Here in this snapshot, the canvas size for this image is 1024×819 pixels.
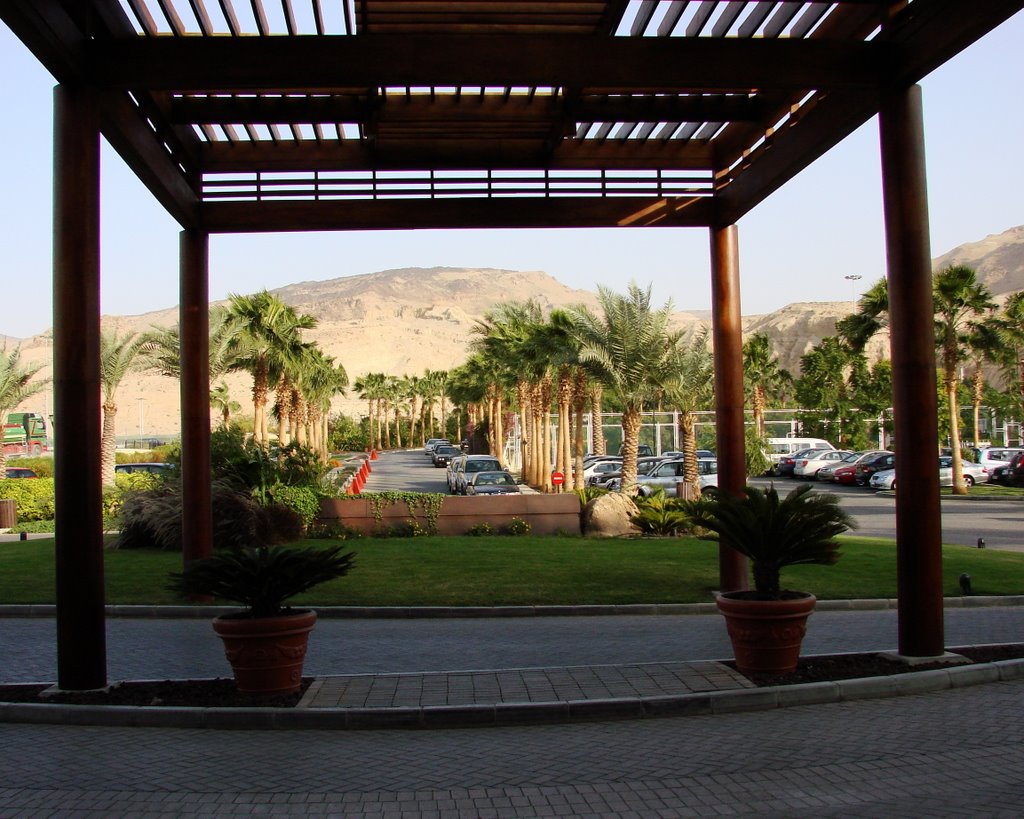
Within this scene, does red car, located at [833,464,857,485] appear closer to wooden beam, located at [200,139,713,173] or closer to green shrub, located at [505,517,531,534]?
green shrub, located at [505,517,531,534]

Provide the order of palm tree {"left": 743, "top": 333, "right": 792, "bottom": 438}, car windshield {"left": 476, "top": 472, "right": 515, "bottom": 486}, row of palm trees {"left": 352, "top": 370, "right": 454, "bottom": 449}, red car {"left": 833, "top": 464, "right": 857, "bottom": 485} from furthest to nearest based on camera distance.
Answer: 1. row of palm trees {"left": 352, "top": 370, "right": 454, "bottom": 449}
2. palm tree {"left": 743, "top": 333, "right": 792, "bottom": 438}
3. red car {"left": 833, "top": 464, "right": 857, "bottom": 485}
4. car windshield {"left": 476, "top": 472, "right": 515, "bottom": 486}

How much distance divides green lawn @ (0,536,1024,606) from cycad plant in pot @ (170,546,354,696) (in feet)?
18.0

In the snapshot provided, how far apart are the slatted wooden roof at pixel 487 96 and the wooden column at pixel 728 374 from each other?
53cm

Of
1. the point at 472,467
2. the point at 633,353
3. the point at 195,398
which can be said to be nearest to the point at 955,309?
the point at 633,353

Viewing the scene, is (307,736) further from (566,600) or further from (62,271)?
(566,600)

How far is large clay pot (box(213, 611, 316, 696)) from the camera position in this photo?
28.2 ft

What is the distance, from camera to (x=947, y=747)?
7.16 metres

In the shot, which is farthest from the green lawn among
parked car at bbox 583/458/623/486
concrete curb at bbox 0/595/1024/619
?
parked car at bbox 583/458/623/486

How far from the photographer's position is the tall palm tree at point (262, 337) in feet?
142

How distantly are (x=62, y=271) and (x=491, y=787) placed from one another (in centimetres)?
555

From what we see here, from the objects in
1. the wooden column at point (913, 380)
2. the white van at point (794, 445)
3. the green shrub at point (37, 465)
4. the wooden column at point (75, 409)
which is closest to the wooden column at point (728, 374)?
the wooden column at point (913, 380)

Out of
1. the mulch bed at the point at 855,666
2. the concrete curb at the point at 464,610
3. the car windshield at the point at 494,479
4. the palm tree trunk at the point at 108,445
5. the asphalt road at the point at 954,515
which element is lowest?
the asphalt road at the point at 954,515

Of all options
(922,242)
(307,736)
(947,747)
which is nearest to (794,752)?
(947,747)

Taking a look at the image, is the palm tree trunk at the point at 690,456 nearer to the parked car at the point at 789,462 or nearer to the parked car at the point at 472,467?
the parked car at the point at 472,467
